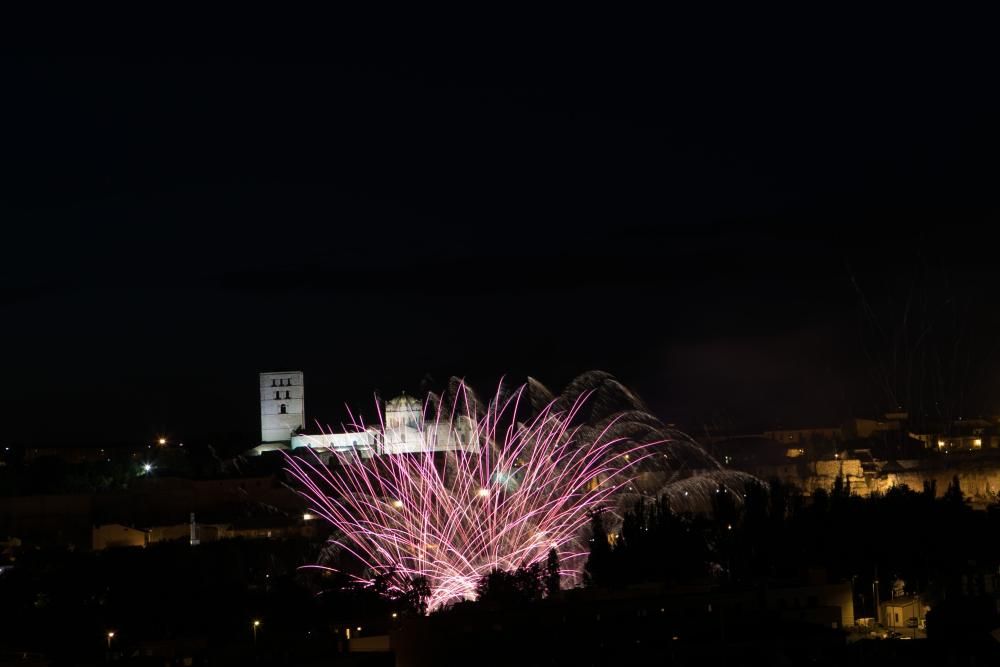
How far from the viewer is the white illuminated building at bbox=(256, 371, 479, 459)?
4497cm

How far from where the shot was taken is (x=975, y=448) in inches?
2147

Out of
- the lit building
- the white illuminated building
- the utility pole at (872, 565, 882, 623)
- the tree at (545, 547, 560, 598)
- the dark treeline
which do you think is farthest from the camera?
the lit building

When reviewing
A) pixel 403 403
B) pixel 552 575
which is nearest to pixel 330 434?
pixel 403 403

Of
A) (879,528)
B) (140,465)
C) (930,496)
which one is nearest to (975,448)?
(930,496)

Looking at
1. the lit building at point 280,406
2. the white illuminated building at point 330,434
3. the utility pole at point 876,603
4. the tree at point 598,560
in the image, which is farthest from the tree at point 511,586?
the lit building at point 280,406

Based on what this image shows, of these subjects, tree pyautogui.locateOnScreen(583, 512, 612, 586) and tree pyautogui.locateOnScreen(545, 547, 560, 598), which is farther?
tree pyautogui.locateOnScreen(583, 512, 612, 586)

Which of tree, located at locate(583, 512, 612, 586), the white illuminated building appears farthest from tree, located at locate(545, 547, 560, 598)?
the white illuminated building

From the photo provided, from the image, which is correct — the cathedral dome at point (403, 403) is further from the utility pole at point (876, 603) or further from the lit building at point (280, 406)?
Answer: the utility pole at point (876, 603)

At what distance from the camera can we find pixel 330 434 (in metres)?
49.1

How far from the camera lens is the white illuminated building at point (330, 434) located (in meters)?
45.0

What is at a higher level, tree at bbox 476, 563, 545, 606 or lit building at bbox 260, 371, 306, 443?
lit building at bbox 260, 371, 306, 443

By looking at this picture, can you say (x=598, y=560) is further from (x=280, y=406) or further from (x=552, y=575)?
(x=280, y=406)

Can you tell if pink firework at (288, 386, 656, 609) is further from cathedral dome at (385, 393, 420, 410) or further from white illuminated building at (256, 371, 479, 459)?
cathedral dome at (385, 393, 420, 410)

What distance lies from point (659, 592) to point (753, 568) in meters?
5.25
